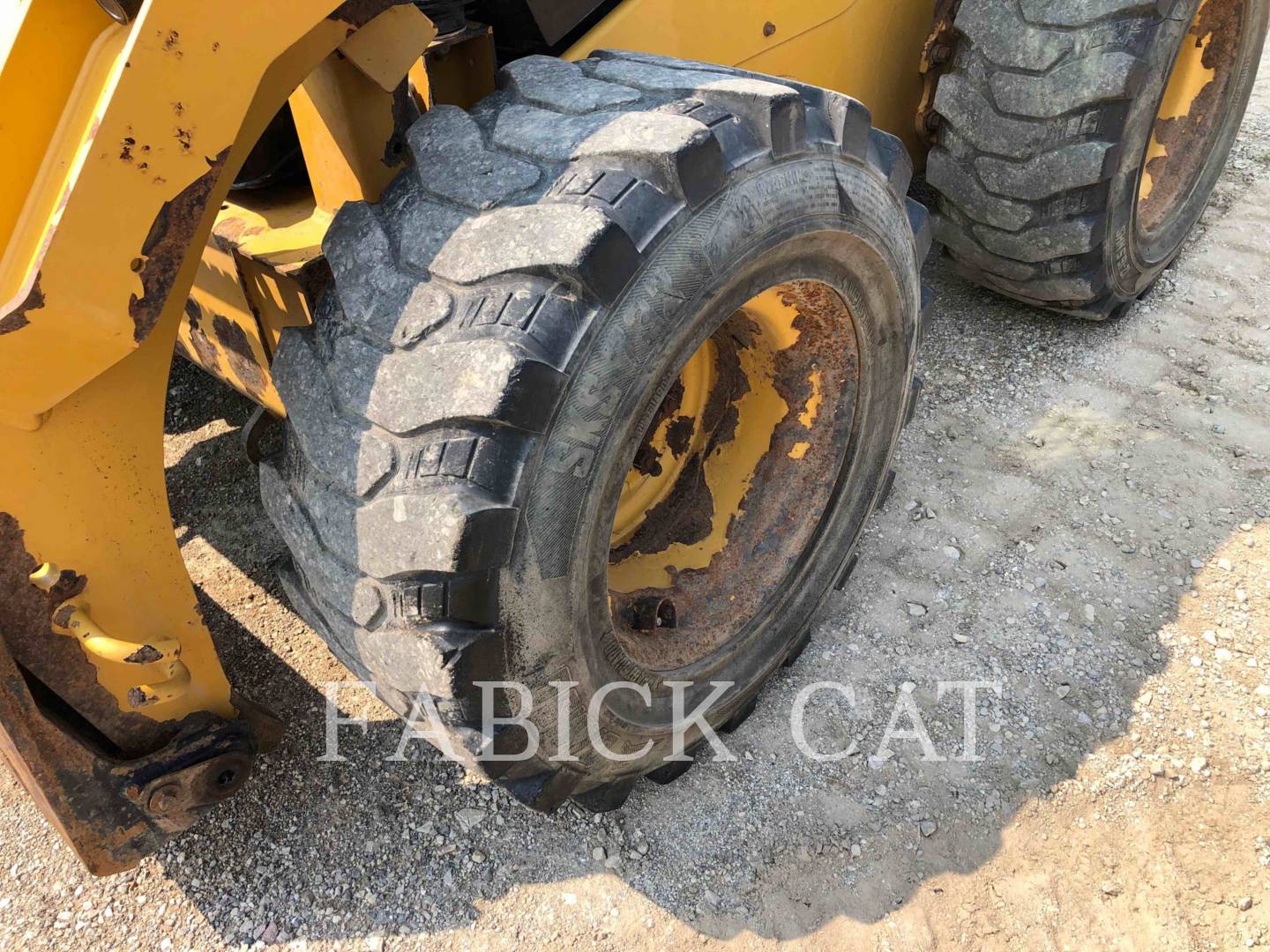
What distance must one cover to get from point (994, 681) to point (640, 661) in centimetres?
97

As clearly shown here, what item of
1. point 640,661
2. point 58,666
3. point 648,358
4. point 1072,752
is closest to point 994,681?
point 1072,752

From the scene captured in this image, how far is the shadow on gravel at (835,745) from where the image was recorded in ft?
6.42

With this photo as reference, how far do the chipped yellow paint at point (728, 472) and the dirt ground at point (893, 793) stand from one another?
16.8 inches

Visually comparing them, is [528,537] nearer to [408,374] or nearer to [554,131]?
[408,374]

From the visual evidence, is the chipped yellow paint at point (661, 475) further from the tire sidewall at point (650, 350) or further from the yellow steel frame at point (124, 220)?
the yellow steel frame at point (124, 220)

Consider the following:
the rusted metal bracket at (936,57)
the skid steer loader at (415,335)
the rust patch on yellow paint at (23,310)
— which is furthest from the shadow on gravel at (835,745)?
the rust patch on yellow paint at (23,310)

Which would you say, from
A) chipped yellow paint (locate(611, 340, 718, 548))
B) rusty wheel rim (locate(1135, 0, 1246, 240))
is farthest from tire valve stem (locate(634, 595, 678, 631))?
rusty wheel rim (locate(1135, 0, 1246, 240))

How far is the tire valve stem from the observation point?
2020 mm

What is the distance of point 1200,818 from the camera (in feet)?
6.62

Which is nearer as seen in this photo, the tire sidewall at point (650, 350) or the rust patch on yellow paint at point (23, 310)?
the rust patch on yellow paint at point (23, 310)

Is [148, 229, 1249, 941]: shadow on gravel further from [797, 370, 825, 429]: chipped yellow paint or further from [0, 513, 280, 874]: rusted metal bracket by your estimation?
[797, 370, 825, 429]: chipped yellow paint

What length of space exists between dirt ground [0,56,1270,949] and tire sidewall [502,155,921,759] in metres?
0.39

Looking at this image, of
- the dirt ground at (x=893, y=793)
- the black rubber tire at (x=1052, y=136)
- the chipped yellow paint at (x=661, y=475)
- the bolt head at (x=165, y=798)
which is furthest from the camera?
the black rubber tire at (x=1052, y=136)

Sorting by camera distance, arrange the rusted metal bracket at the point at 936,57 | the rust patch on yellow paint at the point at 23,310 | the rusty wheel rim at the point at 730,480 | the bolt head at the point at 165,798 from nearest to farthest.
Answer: the rust patch on yellow paint at the point at 23,310 → the bolt head at the point at 165,798 → the rusty wheel rim at the point at 730,480 → the rusted metal bracket at the point at 936,57
